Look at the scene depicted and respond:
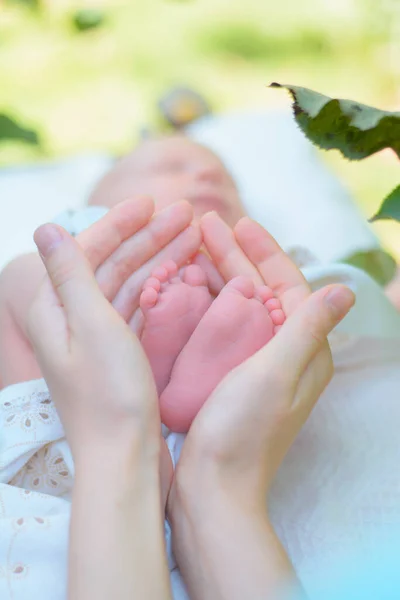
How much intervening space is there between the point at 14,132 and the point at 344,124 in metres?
1.11

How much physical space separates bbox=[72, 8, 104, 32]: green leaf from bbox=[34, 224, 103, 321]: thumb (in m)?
1.42

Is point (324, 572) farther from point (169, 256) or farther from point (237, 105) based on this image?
point (237, 105)

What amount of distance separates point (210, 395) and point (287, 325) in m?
0.11

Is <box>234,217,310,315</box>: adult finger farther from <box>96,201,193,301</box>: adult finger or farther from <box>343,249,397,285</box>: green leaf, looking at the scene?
<box>343,249,397,285</box>: green leaf

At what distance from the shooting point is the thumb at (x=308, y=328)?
0.67 metres

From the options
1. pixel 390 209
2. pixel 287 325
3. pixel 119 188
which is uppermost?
pixel 390 209

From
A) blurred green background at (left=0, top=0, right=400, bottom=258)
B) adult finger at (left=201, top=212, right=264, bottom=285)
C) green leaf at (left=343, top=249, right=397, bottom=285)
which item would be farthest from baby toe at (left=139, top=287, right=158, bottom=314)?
blurred green background at (left=0, top=0, right=400, bottom=258)

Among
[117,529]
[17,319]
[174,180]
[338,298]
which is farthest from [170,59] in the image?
[117,529]

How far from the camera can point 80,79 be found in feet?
5.95

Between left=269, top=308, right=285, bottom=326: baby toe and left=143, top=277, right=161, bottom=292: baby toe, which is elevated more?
left=143, top=277, right=161, bottom=292: baby toe

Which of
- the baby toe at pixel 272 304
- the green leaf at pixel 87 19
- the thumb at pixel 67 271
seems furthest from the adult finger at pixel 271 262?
the green leaf at pixel 87 19

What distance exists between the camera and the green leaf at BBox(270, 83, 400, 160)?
0.52 m

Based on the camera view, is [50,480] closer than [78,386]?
No

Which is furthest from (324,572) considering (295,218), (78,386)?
(295,218)
